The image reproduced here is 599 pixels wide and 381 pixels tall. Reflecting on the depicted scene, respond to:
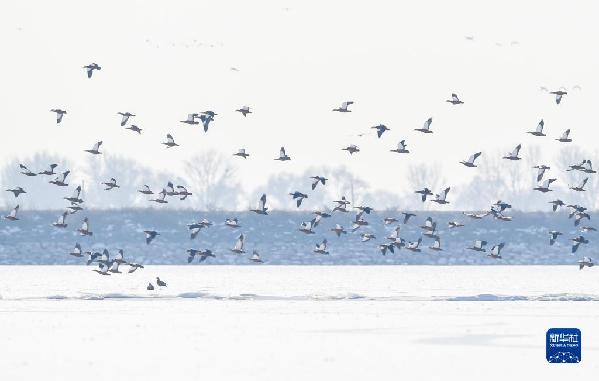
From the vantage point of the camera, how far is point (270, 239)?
159750mm

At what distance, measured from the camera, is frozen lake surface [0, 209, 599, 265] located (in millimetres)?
155375

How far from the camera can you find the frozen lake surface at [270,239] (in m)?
155
